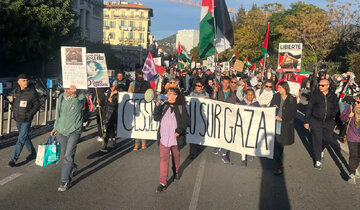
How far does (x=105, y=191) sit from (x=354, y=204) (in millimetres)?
3754

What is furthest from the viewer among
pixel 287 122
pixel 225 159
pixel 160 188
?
pixel 225 159

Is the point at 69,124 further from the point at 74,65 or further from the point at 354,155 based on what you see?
the point at 354,155

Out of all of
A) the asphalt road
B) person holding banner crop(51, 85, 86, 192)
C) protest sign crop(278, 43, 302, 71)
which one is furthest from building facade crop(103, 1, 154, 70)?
person holding banner crop(51, 85, 86, 192)

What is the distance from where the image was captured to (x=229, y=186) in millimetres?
5836

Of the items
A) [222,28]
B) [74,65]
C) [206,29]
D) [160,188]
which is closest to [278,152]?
[160,188]

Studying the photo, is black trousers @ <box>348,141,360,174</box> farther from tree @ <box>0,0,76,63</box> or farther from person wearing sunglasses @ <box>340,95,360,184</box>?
tree @ <box>0,0,76,63</box>

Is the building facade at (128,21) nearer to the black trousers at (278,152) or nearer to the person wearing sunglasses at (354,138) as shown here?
the black trousers at (278,152)

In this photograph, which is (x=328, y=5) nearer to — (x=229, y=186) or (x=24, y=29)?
(x=24, y=29)

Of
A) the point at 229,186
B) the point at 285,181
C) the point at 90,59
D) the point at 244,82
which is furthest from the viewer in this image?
the point at 244,82

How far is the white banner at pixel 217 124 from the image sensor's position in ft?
22.1

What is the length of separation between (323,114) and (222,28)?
329 cm

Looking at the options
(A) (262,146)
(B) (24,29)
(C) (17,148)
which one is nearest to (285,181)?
(A) (262,146)

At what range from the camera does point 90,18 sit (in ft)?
221

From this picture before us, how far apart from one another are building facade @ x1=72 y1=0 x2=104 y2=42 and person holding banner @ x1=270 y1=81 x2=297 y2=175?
5514 cm
